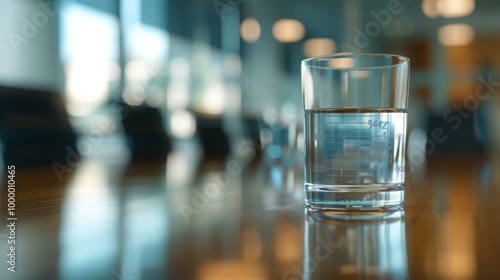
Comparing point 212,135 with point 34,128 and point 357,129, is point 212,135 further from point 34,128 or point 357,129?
point 357,129

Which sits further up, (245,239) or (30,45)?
(30,45)

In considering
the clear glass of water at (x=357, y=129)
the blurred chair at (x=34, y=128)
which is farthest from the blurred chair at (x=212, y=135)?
the clear glass of water at (x=357, y=129)

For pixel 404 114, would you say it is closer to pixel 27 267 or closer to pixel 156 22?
pixel 27 267

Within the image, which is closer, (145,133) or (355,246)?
(355,246)

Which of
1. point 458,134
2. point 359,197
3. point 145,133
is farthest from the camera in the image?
point 458,134

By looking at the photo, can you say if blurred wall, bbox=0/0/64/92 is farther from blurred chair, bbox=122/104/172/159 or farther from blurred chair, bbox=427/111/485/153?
blurred chair, bbox=427/111/485/153

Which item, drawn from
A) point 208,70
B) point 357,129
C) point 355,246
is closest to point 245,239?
point 355,246

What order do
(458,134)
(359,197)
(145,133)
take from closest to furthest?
(359,197) → (145,133) → (458,134)

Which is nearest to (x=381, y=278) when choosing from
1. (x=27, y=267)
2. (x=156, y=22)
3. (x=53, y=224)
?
(x=27, y=267)

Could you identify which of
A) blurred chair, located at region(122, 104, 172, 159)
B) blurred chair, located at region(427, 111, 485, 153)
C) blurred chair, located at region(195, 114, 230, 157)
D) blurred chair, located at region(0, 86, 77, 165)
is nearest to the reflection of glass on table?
blurred chair, located at region(0, 86, 77, 165)
